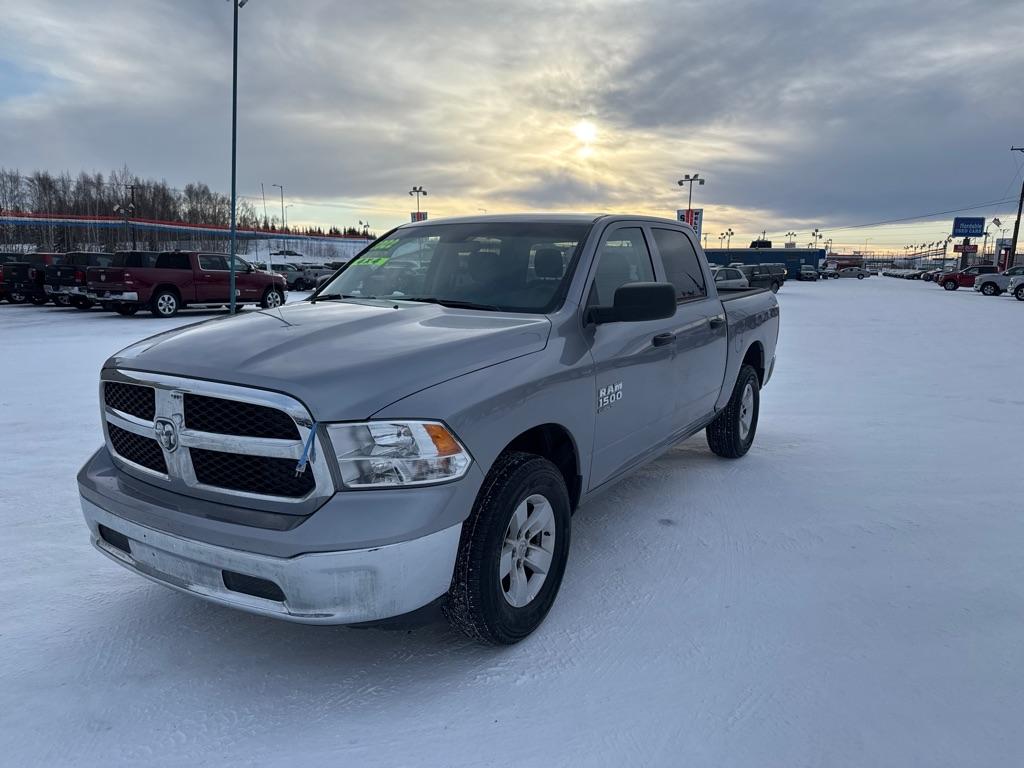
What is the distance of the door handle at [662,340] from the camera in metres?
3.89

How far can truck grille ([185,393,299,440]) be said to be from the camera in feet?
7.77

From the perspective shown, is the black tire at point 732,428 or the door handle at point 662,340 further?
the black tire at point 732,428

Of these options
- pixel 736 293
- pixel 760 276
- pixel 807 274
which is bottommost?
pixel 736 293

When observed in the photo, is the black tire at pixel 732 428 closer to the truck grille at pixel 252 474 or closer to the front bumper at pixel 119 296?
the truck grille at pixel 252 474

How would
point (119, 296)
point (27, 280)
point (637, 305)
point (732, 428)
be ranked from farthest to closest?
point (27, 280) → point (119, 296) → point (732, 428) → point (637, 305)

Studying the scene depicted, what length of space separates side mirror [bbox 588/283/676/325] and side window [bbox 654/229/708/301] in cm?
118

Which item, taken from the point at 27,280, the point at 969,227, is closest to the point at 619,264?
the point at 27,280

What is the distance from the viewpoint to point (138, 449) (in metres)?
2.78

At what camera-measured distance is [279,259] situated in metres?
62.2

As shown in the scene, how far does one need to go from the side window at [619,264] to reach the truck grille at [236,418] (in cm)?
169

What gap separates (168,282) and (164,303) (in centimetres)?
56

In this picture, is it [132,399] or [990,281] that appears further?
[990,281]

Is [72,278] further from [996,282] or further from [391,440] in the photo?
[996,282]

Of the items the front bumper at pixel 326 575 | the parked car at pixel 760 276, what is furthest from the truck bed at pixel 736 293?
the parked car at pixel 760 276
